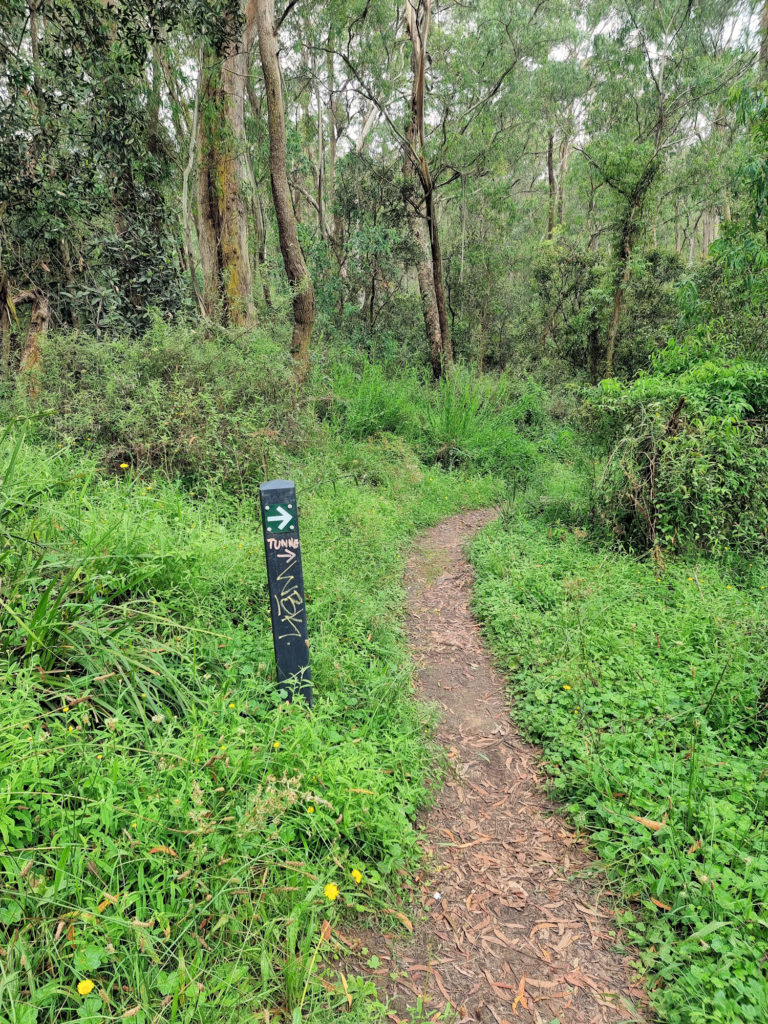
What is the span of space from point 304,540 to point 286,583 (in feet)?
7.84

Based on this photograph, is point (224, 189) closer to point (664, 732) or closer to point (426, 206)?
point (426, 206)

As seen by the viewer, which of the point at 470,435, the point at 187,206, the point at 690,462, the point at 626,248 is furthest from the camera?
the point at 626,248

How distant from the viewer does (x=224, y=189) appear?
8703mm

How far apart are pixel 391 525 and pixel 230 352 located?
297 centimetres

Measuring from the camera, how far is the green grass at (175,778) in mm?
1761

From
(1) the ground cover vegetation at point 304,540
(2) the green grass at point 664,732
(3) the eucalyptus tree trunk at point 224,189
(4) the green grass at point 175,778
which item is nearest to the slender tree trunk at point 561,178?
(1) the ground cover vegetation at point 304,540

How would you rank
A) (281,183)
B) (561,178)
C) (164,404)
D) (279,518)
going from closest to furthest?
1. (279,518)
2. (164,404)
3. (281,183)
4. (561,178)

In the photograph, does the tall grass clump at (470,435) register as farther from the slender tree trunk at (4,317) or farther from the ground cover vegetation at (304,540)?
the slender tree trunk at (4,317)

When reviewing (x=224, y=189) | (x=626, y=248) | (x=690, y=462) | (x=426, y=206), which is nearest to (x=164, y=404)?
(x=224, y=189)

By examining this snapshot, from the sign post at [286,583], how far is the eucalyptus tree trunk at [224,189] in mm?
6687

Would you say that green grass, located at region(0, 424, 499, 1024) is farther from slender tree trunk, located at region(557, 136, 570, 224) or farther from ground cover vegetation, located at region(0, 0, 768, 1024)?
slender tree trunk, located at region(557, 136, 570, 224)

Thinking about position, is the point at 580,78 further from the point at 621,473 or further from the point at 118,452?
the point at 118,452

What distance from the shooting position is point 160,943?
6.04 feet

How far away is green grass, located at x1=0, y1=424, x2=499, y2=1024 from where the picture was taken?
5.78ft
